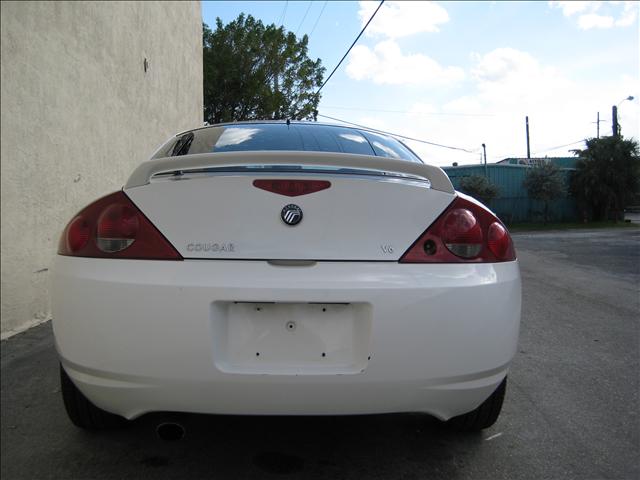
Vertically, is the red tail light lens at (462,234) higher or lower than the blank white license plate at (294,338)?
higher

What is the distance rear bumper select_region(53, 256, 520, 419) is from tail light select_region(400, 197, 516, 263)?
0.06m

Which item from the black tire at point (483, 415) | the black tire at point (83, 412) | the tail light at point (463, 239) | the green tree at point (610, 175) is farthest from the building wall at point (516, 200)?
the black tire at point (83, 412)

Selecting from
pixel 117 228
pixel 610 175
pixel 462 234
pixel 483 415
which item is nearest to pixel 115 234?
pixel 117 228

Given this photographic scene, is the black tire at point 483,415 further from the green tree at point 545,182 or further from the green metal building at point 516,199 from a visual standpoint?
the green metal building at point 516,199

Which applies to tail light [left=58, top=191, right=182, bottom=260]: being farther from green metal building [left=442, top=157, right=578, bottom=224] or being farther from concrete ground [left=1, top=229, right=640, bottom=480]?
green metal building [left=442, top=157, right=578, bottom=224]

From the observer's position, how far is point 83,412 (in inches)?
89.5

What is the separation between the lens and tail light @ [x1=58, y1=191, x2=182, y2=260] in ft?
5.90

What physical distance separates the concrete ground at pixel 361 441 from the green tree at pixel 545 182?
2639cm

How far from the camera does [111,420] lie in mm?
2320

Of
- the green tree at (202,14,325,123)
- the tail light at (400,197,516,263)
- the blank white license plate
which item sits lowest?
the blank white license plate

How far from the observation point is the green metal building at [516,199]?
2942 centimetres

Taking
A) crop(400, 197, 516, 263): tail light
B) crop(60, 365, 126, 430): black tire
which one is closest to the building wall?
crop(400, 197, 516, 263): tail light

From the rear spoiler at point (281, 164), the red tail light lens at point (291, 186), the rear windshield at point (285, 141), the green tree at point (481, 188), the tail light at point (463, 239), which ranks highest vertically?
the green tree at point (481, 188)

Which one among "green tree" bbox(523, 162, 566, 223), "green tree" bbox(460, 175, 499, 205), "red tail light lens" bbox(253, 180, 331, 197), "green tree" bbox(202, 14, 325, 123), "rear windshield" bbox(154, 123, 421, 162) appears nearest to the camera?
"red tail light lens" bbox(253, 180, 331, 197)
